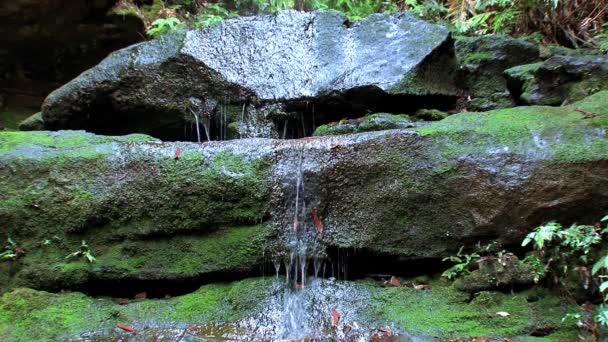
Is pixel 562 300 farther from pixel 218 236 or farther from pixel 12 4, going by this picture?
pixel 12 4

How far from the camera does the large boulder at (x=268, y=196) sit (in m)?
3.75

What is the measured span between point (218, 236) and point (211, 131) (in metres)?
2.04

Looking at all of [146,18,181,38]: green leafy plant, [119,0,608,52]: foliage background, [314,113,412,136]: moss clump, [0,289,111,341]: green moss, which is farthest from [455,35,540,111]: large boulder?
[0,289,111,341]: green moss

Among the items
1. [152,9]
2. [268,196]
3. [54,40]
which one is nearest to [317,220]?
[268,196]

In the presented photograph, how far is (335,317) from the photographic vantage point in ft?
11.3

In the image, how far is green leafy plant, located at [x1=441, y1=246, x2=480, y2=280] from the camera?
364 centimetres

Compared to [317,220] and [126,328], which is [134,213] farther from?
[317,220]

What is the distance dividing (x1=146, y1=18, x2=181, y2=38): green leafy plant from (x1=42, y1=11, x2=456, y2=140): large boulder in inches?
60.1

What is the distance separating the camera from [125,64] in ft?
18.4

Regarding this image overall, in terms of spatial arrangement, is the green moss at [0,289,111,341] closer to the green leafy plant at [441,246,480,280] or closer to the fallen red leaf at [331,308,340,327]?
the fallen red leaf at [331,308,340,327]

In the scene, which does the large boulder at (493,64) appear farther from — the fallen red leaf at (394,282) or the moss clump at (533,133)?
the fallen red leaf at (394,282)

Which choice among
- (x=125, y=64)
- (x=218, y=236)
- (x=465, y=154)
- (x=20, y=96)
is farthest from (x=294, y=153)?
(x=20, y=96)

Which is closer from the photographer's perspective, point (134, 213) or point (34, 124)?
point (134, 213)

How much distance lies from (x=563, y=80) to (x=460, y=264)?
2388 millimetres
